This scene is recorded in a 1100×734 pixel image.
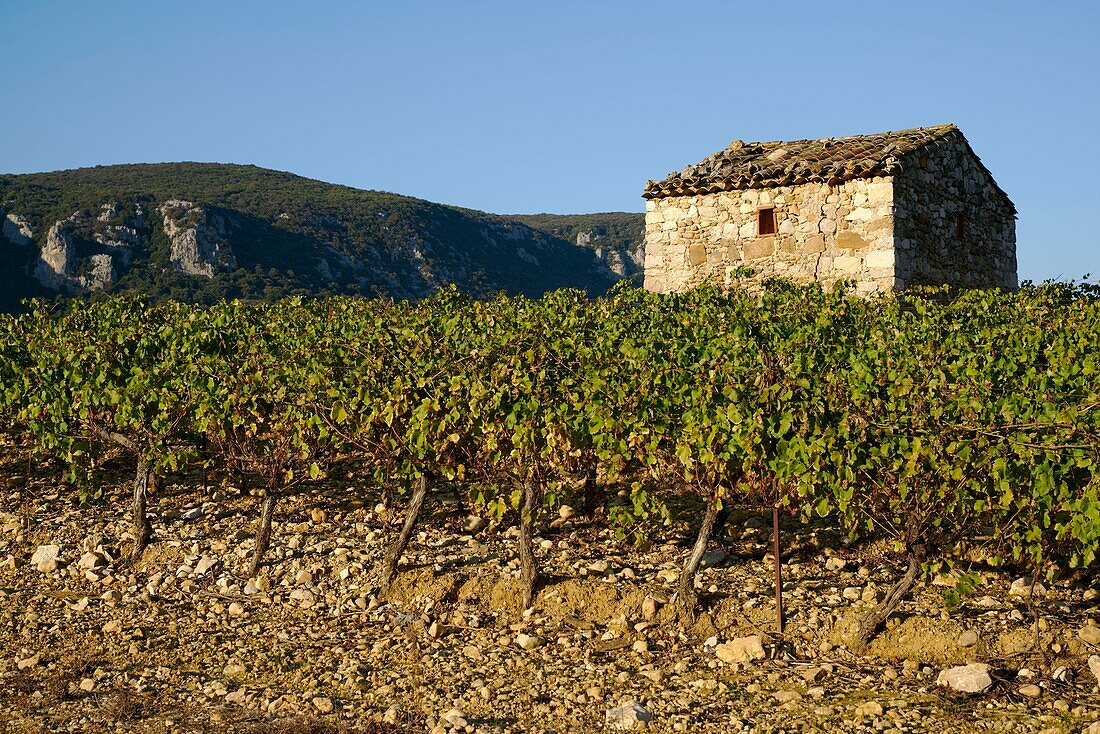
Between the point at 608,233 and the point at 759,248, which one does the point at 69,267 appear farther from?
the point at 608,233

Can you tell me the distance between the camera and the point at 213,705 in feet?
16.9

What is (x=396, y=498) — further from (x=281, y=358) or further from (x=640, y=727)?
(x=640, y=727)

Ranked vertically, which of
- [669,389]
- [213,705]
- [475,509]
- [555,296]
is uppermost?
[555,296]

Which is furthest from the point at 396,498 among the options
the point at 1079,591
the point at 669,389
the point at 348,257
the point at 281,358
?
the point at 348,257

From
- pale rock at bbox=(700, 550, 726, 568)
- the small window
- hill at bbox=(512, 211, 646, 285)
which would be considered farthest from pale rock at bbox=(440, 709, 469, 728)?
hill at bbox=(512, 211, 646, 285)

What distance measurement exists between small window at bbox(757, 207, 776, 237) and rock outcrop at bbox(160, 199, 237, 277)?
35168 millimetres

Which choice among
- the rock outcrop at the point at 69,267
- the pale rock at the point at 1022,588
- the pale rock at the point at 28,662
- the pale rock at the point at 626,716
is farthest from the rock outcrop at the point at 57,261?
the pale rock at the point at 1022,588

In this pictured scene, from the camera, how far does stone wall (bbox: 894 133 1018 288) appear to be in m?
13.9

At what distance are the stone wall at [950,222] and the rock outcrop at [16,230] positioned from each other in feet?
139

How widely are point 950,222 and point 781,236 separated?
9.95 feet

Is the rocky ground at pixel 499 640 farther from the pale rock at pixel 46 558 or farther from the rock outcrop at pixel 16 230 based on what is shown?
the rock outcrop at pixel 16 230

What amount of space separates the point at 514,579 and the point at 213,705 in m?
2.09

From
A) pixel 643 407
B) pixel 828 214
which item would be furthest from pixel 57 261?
pixel 643 407

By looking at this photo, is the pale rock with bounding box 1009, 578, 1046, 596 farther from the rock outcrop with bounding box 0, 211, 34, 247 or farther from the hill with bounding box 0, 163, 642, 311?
the rock outcrop with bounding box 0, 211, 34, 247
